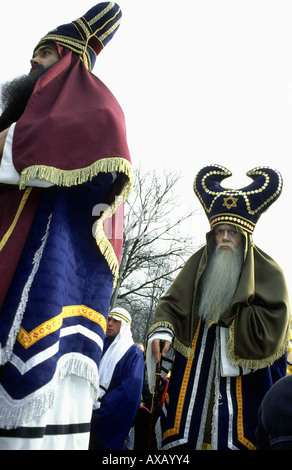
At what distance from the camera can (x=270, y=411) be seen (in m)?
1.41

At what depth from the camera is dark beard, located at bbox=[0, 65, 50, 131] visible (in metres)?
2.44

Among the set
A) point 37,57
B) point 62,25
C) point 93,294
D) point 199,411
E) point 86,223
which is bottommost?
point 199,411

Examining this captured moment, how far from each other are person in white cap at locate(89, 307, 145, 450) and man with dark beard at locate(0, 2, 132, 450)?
249 cm

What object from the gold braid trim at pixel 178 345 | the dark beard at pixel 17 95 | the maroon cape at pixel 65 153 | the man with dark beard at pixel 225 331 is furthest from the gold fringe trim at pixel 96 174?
the man with dark beard at pixel 225 331

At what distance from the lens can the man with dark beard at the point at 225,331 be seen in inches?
113

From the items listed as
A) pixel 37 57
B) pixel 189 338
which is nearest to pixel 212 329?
pixel 189 338

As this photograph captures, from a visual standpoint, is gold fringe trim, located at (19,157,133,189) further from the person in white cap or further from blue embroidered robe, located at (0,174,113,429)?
the person in white cap

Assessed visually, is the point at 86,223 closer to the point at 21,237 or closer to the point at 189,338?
the point at 21,237

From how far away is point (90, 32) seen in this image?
263 centimetres

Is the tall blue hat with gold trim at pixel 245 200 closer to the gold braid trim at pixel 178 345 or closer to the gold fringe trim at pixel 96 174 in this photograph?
the gold braid trim at pixel 178 345

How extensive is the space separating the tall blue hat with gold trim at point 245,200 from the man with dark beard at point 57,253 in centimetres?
174

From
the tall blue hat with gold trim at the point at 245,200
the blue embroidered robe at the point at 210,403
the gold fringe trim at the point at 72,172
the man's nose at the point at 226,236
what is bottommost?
the blue embroidered robe at the point at 210,403

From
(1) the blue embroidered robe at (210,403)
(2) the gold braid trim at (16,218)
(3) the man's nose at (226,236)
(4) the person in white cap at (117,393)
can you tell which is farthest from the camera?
(4) the person in white cap at (117,393)

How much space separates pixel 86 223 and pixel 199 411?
186cm
